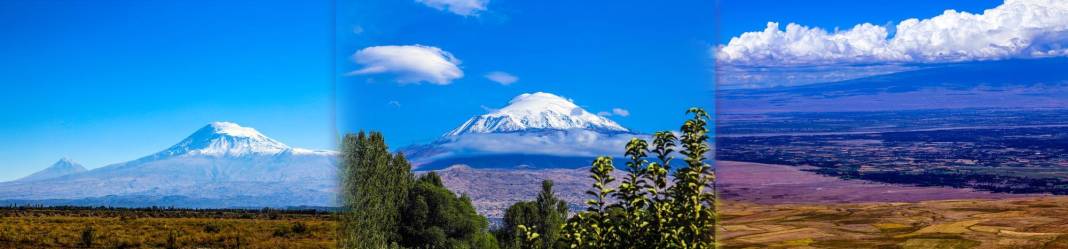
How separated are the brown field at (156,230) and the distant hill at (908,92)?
22.0 ft

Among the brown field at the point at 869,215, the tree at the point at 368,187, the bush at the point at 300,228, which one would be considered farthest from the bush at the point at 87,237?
the brown field at the point at 869,215

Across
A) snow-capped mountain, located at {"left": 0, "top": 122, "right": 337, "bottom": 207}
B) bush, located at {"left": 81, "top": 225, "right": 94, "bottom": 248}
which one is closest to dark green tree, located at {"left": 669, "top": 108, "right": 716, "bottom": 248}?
snow-capped mountain, located at {"left": 0, "top": 122, "right": 337, "bottom": 207}

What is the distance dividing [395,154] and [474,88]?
1.02m

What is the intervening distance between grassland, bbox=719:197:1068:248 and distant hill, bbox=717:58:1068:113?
1.99m

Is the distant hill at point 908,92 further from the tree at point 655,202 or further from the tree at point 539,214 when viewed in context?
the tree at point 655,202

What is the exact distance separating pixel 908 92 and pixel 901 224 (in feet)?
12.4

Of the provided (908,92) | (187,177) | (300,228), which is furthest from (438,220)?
(187,177)

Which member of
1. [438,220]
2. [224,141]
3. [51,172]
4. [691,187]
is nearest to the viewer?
[691,187]

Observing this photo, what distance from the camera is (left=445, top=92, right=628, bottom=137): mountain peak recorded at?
6680mm

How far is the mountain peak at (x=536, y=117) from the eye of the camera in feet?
21.9

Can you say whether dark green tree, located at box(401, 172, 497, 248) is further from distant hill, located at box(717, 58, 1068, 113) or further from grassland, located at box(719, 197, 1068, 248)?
distant hill, located at box(717, 58, 1068, 113)

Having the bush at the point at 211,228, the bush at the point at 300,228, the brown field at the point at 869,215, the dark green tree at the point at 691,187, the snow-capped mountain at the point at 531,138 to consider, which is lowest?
the bush at the point at 211,228

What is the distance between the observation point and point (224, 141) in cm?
1775

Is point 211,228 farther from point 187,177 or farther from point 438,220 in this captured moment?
point 187,177
